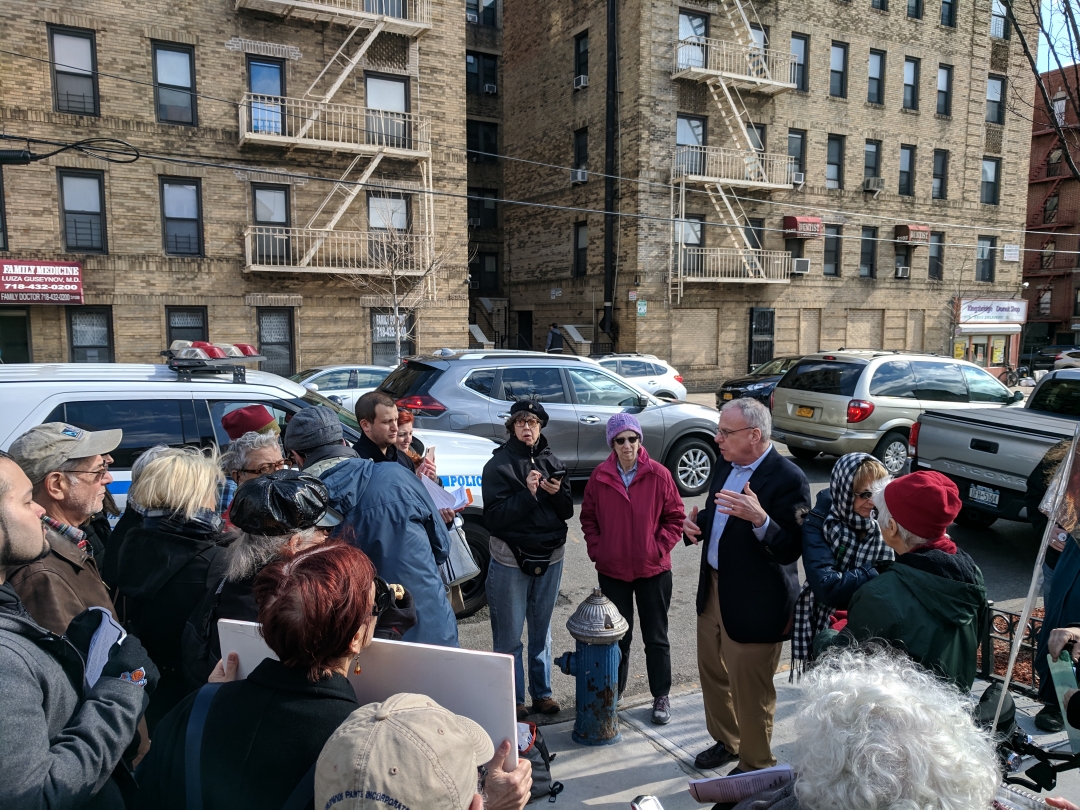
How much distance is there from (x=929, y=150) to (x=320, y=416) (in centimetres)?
3164

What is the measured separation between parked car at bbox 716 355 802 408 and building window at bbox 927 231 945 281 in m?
15.2

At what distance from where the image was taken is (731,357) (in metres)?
25.7

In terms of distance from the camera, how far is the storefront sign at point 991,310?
98.1 ft

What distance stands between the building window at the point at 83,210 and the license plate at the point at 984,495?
18.7m

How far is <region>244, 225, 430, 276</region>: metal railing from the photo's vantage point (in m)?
18.8

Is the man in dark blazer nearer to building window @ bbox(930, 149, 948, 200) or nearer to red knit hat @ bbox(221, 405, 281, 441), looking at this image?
red knit hat @ bbox(221, 405, 281, 441)

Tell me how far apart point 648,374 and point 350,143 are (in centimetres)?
1010

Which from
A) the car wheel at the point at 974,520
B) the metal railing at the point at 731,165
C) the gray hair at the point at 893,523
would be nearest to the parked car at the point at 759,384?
the car wheel at the point at 974,520

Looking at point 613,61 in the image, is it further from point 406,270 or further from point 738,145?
point 406,270

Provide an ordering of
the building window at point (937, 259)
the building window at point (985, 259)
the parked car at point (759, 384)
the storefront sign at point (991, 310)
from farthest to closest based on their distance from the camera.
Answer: the building window at point (985, 259), the storefront sign at point (991, 310), the building window at point (937, 259), the parked car at point (759, 384)

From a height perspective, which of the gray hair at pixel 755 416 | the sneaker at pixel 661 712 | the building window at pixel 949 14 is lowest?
the sneaker at pixel 661 712

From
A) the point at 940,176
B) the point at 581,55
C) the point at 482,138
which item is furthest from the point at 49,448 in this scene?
the point at 940,176

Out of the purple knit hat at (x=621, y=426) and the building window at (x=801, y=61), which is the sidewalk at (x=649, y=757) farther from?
the building window at (x=801, y=61)

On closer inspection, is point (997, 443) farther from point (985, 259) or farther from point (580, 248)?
point (985, 259)
